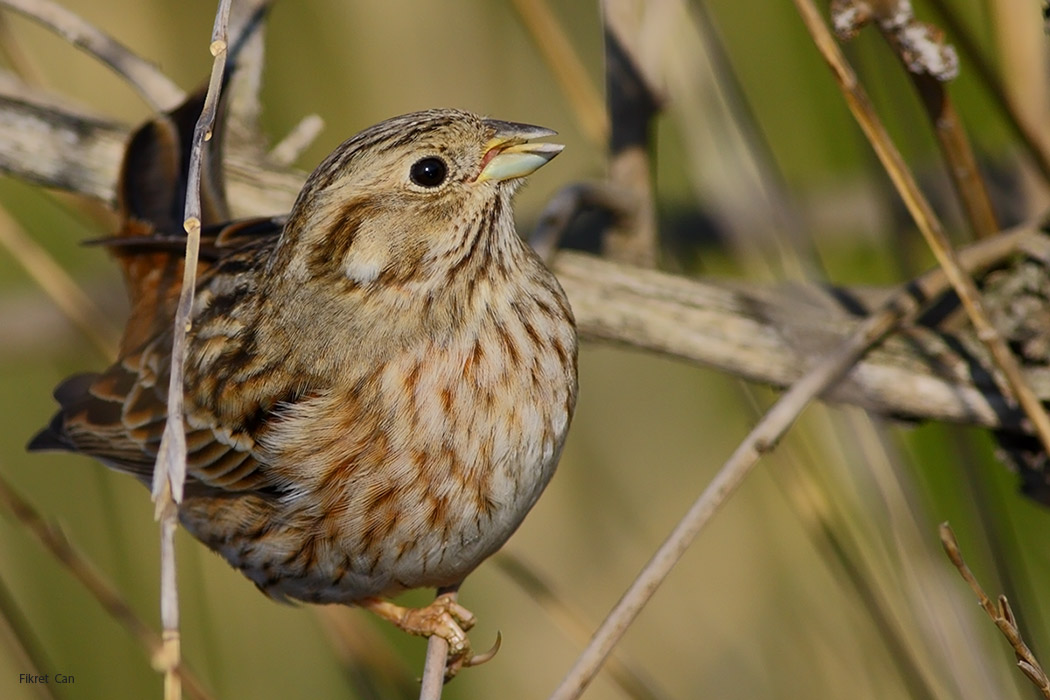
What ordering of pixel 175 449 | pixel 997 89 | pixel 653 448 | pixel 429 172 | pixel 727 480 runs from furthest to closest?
1. pixel 653 448
2. pixel 997 89
3. pixel 429 172
4. pixel 727 480
5. pixel 175 449

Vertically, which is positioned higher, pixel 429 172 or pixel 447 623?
pixel 429 172

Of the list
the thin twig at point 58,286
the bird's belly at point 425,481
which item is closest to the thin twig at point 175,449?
the bird's belly at point 425,481

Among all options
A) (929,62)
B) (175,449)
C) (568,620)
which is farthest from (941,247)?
(175,449)

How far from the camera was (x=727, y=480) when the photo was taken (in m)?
2.25

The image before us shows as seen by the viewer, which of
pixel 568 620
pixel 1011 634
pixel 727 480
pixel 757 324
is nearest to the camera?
pixel 1011 634

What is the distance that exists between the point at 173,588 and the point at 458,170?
1.20m

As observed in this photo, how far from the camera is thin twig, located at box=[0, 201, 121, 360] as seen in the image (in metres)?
3.10

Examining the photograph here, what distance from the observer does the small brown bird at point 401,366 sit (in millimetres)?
2408

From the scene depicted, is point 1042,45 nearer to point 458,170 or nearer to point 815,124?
point 815,124

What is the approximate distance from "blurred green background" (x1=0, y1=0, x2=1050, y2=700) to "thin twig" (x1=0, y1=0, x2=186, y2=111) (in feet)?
0.77

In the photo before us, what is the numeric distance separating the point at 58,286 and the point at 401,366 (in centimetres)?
123

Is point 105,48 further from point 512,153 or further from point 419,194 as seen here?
point 512,153

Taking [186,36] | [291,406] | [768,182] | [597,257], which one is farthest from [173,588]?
[186,36]

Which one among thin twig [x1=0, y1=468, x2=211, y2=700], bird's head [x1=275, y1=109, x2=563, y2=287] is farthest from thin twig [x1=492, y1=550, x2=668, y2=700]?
bird's head [x1=275, y1=109, x2=563, y2=287]
